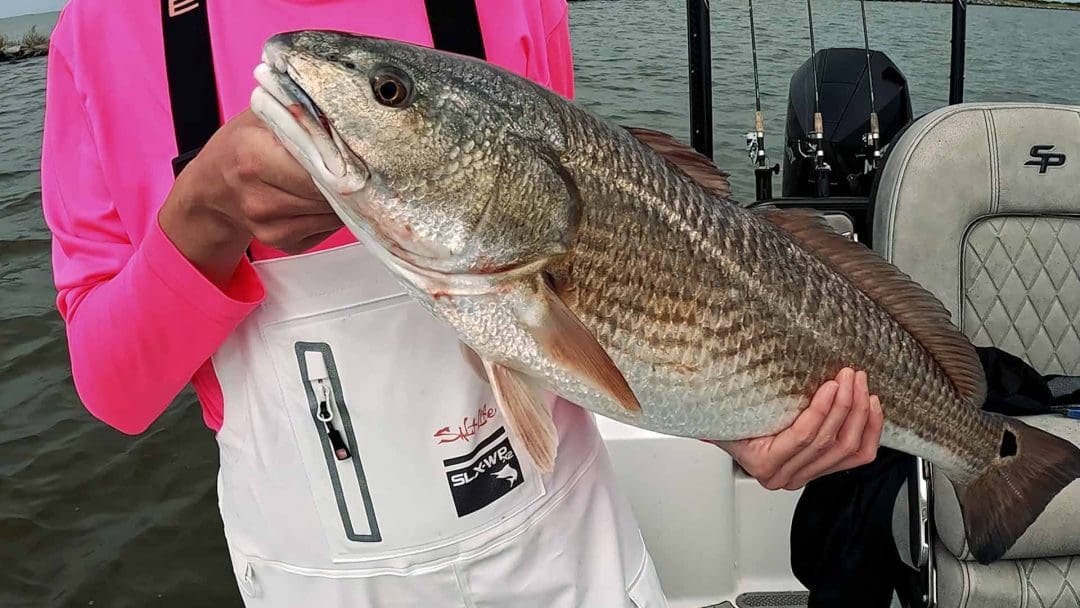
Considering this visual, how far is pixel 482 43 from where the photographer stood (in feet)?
3.90

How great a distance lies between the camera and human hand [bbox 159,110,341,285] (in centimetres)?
83

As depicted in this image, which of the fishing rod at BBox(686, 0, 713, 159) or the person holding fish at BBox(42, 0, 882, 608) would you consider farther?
the fishing rod at BBox(686, 0, 713, 159)

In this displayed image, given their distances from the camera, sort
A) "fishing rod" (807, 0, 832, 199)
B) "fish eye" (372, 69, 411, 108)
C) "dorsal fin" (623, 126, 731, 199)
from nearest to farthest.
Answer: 1. "fish eye" (372, 69, 411, 108)
2. "dorsal fin" (623, 126, 731, 199)
3. "fishing rod" (807, 0, 832, 199)

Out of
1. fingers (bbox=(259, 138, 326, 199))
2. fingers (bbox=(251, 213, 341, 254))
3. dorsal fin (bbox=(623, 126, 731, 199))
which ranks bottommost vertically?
dorsal fin (bbox=(623, 126, 731, 199))

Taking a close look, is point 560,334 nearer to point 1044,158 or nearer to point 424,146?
point 424,146

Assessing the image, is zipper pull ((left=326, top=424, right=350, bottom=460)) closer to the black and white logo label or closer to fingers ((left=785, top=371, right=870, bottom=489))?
the black and white logo label

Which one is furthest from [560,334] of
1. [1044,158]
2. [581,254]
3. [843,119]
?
[843,119]

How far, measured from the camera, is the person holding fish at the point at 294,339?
37.6 inches

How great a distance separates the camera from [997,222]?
2.73 meters

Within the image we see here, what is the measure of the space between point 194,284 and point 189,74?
0.30 m

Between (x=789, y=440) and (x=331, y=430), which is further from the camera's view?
(x=789, y=440)

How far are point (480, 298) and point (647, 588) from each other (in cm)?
66

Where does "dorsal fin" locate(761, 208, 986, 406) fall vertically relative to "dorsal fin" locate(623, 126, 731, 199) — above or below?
below

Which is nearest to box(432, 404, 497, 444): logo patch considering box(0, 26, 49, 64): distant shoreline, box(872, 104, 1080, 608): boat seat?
box(872, 104, 1080, 608): boat seat
